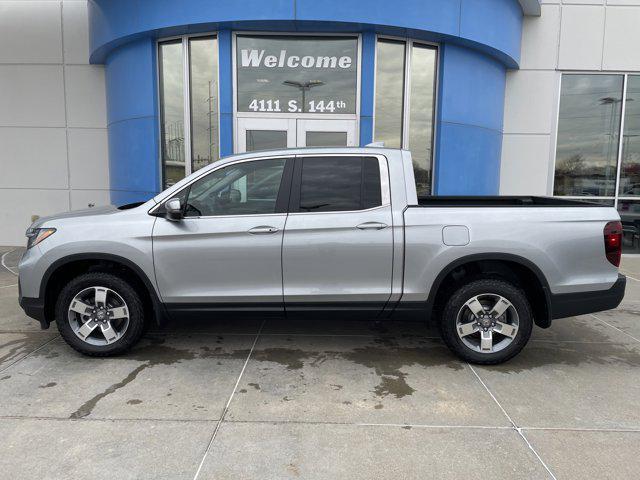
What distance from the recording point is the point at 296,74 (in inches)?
338

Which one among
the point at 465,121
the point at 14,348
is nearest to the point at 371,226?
the point at 14,348

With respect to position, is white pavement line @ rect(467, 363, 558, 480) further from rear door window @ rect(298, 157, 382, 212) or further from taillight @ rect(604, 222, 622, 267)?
rear door window @ rect(298, 157, 382, 212)

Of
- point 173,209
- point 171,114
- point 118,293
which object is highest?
point 171,114

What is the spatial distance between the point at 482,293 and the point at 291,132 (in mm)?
5427

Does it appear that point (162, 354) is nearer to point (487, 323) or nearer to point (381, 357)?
point (381, 357)

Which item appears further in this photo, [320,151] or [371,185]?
[320,151]

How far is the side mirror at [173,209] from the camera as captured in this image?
411cm

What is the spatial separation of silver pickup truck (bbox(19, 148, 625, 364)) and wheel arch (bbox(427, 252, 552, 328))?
0.5 inches

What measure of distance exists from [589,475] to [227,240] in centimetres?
309

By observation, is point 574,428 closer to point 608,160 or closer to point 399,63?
point 399,63

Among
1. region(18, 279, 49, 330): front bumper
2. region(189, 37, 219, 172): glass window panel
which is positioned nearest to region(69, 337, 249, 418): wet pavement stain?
region(18, 279, 49, 330): front bumper

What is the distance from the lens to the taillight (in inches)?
165

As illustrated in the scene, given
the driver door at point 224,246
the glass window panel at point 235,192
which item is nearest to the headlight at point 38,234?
the driver door at point 224,246

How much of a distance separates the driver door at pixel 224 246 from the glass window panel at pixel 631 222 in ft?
31.1
